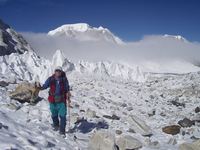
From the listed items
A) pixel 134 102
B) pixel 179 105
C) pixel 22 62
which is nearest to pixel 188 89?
pixel 179 105

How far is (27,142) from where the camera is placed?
9031mm

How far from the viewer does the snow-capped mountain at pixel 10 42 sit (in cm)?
4354

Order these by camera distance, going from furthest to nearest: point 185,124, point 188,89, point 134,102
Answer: point 188,89 → point 134,102 → point 185,124

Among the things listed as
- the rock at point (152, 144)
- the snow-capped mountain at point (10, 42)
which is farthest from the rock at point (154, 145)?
the snow-capped mountain at point (10, 42)

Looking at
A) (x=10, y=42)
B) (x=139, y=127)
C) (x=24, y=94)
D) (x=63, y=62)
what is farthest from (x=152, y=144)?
(x=63, y=62)

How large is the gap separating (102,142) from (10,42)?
133 ft

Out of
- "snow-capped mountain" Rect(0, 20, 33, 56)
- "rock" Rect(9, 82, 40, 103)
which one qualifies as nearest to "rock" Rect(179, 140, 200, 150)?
"rock" Rect(9, 82, 40, 103)

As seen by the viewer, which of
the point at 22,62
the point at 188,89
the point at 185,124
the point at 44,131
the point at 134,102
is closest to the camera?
the point at 44,131

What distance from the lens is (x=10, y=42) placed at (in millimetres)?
48375

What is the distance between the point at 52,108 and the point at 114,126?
376 centimetres

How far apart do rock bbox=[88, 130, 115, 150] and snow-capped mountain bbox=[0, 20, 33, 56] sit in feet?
105

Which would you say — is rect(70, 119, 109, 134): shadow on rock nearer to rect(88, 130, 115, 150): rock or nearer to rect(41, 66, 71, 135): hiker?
rect(41, 66, 71, 135): hiker

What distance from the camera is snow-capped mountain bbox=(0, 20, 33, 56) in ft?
143

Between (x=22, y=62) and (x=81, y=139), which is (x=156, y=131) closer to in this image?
(x=81, y=139)
